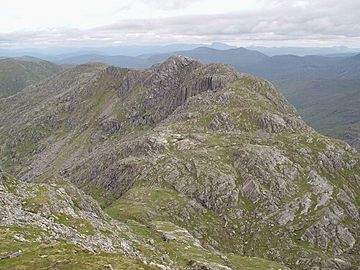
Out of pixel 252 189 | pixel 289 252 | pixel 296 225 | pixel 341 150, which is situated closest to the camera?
pixel 289 252

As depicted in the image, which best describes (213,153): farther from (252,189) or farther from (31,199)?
(31,199)

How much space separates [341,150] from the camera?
618 feet

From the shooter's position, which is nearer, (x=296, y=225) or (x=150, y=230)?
(x=150, y=230)

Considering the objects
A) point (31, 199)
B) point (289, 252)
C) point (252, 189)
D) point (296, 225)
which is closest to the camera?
point (31, 199)

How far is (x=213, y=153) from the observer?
179625 millimetres

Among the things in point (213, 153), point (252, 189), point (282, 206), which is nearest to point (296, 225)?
point (282, 206)

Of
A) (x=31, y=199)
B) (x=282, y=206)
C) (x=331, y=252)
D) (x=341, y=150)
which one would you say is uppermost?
(x=31, y=199)

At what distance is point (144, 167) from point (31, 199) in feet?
296

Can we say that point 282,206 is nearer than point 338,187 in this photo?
Yes

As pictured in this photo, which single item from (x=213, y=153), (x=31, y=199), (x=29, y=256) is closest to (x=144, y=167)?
(x=213, y=153)

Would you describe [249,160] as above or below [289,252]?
above

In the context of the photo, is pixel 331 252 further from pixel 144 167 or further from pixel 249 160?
pixel 144 167

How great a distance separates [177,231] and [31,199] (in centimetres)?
4560

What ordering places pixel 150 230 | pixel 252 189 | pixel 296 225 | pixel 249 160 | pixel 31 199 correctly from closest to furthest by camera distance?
pixel 31 199, pixel 150 230, pixel 296 225, pixel 252 189, pixel 249 160
